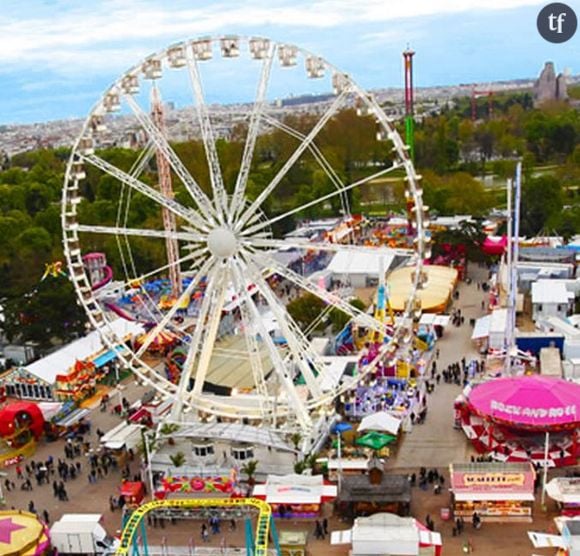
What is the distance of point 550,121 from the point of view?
323 ft

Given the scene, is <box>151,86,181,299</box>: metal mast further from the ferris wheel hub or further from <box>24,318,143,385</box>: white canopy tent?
the ferris wheel hub

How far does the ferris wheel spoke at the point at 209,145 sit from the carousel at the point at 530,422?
12.2 meters

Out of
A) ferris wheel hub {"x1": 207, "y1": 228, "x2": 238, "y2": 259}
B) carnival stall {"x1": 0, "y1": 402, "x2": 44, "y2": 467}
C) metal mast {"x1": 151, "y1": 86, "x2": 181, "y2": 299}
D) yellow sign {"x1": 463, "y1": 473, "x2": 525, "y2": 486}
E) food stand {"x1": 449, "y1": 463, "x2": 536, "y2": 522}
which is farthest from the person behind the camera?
metal mast {"x1": 151, "y1": 86, "x2": 181, "y2": 299}

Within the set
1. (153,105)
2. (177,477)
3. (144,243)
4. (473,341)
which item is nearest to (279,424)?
(177,477)

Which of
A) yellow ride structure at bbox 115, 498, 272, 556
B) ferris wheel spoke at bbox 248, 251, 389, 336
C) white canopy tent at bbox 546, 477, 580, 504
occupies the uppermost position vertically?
ferris wheel spoke at bbox 248, 251, 389, 336

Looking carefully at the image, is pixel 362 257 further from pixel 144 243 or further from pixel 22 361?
pixel 22 361

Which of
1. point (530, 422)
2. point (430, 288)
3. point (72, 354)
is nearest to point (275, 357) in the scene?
point (530, 422)

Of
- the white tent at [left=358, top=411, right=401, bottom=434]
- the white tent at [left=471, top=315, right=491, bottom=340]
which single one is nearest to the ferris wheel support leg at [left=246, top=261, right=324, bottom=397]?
the white tent at [left=358, top=411, right=401, bottom=434]

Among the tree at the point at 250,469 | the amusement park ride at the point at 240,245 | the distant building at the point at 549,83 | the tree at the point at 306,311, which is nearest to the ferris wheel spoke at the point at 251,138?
the amusement park ride at the point at 240,245

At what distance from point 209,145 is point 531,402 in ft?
48.4

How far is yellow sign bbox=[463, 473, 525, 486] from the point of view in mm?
25906

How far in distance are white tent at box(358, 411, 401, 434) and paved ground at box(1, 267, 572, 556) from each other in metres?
1.06

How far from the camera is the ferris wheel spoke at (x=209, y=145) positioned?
27.0m

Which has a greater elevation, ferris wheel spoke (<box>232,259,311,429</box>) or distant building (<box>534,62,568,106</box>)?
distant building (<box>534,62,568,106</box>)
